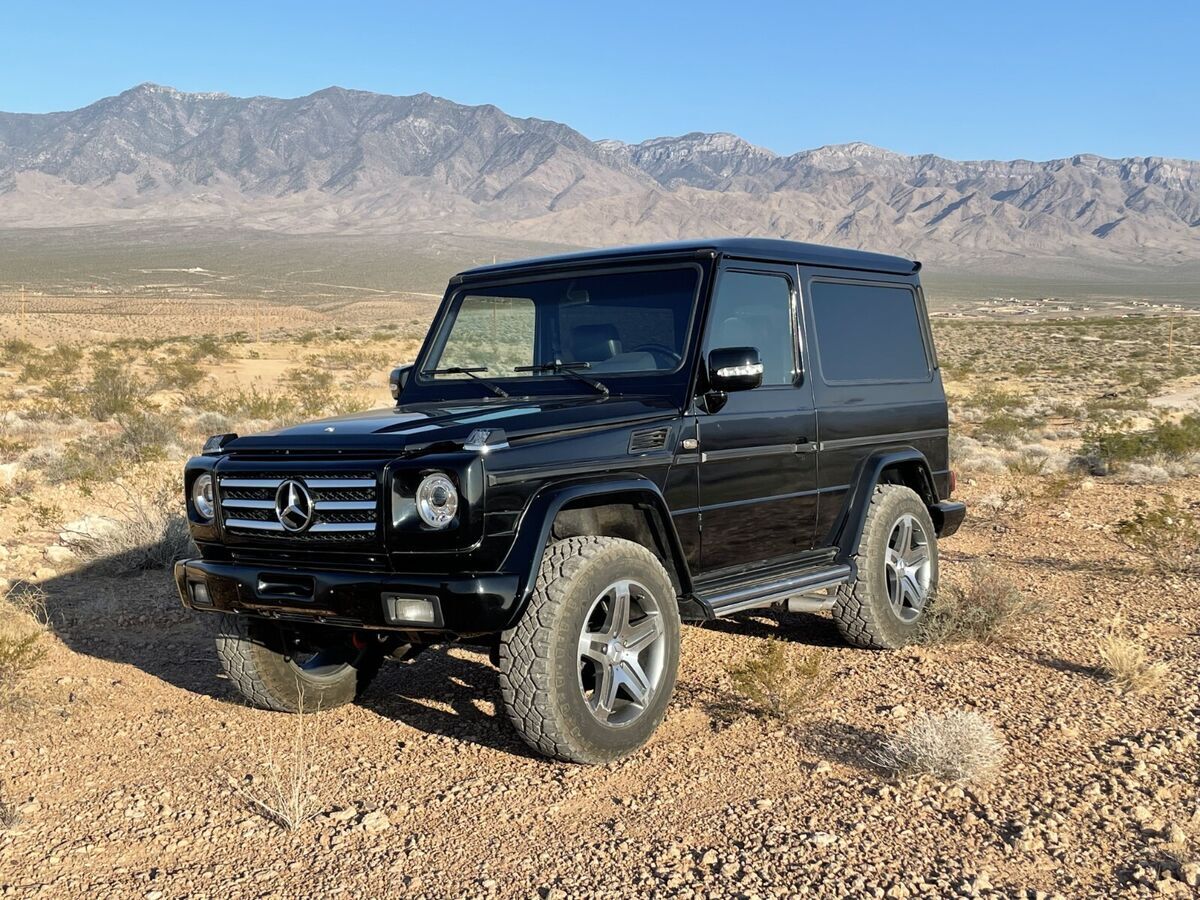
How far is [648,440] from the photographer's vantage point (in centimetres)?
502

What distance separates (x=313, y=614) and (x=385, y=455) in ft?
2.34

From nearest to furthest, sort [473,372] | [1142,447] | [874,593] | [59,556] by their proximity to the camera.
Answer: [473,372], [874,593], [59,556], [1142,447]

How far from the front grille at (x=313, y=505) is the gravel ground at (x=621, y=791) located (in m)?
0.99

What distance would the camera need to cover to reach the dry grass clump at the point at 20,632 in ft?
18.8

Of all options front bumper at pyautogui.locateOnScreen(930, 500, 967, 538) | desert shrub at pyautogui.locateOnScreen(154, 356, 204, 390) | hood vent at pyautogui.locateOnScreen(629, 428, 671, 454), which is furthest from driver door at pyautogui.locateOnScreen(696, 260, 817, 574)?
desert shrub at pyautogui.locateOnScreen(154, 356, 204, 390)

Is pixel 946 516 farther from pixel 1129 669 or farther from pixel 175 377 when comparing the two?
pixel 175 377

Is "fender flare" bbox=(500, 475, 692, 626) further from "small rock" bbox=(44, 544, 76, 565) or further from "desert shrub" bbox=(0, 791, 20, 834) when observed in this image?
"small rock" bbox=(44, 544, 76, 565)

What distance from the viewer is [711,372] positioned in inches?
206

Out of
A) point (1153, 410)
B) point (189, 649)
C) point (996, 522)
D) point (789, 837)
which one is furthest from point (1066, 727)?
point (1153, 410)

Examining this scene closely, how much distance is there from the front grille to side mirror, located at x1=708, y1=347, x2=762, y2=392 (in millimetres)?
1616

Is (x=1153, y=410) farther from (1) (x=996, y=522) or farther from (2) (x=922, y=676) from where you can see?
(2) (x=922, y=676)

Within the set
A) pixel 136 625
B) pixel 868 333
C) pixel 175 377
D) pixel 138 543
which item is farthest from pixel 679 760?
pixel 175 377

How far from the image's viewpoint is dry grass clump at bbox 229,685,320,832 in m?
4.21

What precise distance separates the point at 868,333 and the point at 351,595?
142 inches
